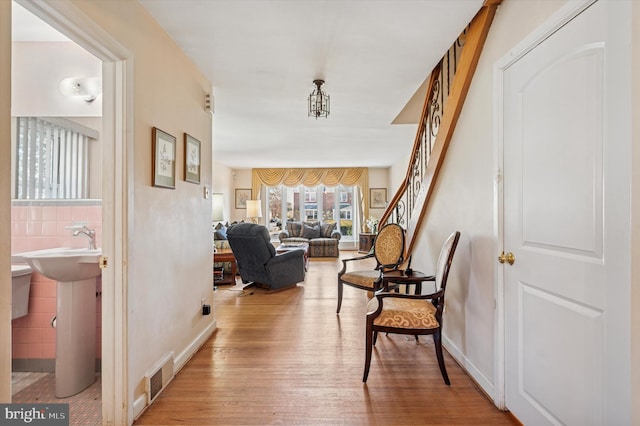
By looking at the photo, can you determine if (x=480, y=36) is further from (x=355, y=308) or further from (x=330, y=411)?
(x=355, y=308)

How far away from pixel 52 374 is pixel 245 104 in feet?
9.77

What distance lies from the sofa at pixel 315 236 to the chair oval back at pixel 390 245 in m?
4.42

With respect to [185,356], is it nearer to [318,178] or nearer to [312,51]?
A: [312,51]

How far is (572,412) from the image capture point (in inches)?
53.0

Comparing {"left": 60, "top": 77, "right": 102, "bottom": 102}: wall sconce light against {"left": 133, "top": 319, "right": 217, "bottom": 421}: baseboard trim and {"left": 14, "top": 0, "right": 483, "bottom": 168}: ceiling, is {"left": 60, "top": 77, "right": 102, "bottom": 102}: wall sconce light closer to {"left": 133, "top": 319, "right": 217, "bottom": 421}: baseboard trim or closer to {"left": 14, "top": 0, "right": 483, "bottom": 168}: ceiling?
{"left": 14, "top": 0, "right": 483, "bottom": 168}: ceiling

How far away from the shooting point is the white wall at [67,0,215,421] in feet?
5.72

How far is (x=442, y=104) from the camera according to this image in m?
2.94

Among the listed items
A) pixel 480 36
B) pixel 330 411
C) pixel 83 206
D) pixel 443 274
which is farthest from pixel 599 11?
pixel 83 206

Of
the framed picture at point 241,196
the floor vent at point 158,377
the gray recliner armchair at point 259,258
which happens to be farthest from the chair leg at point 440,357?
the framed picture at point 241,196

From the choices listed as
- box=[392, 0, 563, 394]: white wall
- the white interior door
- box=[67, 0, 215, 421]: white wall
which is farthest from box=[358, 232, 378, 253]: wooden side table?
the white interior door

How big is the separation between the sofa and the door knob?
20.5ft

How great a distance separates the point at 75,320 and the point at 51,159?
1.18 m

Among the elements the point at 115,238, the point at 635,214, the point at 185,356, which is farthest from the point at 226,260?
the point at 635,214

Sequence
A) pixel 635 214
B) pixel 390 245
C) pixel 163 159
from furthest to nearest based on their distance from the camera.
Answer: pixel 390 245, pixel 163 159, pixel 635 214
